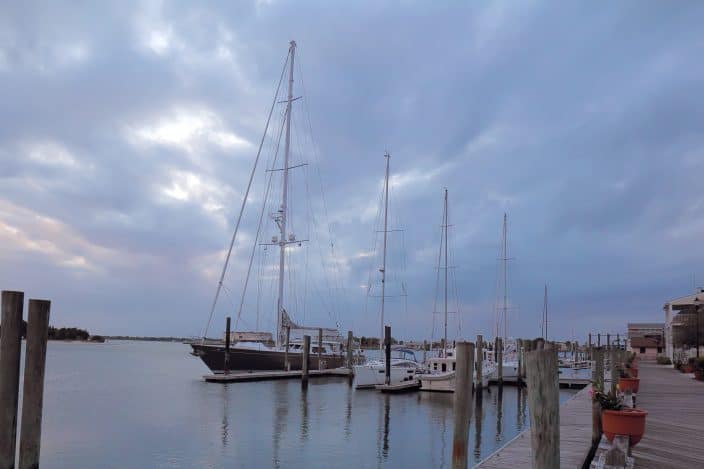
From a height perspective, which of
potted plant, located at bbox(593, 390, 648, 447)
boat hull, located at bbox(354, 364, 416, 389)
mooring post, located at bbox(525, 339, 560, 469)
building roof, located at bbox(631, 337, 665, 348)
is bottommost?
boat hull, located at bbox(354, 364, 416, 389)

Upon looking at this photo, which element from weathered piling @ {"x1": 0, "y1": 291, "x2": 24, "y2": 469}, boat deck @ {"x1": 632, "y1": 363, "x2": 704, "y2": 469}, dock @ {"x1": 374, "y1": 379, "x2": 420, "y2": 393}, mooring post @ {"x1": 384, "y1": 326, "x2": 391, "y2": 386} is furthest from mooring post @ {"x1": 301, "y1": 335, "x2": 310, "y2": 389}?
weathered piling @ {"x1": 0, "y1": 291, "x2": 24, "y2": 469}

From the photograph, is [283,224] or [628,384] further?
[283,224]

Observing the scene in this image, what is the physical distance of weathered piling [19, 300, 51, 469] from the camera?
1239 cm

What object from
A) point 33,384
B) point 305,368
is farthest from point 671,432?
point 305,368

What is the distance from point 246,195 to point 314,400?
67.4 feet

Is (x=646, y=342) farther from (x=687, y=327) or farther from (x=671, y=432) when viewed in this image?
(x=671, y=432)

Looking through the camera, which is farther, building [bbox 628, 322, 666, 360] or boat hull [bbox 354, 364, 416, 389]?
building [bbox 628, 322, 666, 360]

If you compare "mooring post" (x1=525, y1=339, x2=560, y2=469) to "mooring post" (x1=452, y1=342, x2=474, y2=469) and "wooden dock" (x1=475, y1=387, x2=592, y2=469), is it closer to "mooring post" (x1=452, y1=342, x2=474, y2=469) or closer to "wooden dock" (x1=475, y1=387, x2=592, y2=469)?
"mooring post" (x1=452, y1=342, x2=474, y2=469)

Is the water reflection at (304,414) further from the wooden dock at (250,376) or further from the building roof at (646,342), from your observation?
the building roof at (646,342)

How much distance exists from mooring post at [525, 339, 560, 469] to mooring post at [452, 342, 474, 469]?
5.01 metres

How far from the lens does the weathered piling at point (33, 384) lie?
40.7ft

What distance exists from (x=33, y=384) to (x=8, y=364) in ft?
2.03

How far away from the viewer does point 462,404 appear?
39.4 ft

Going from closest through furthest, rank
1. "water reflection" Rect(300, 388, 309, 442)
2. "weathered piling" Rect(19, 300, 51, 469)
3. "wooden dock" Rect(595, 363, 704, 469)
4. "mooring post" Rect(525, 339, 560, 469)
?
"mooring post" Rect(525, 339, 560, 469) → "wooden dock" Rect(595, 363, 704, 469) → "weathered piling" Rect(19, 300, 51, 469) → "water reflection" Rect(300, 388, 309, 442)
